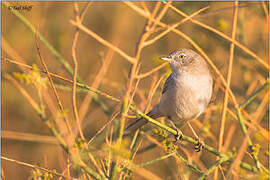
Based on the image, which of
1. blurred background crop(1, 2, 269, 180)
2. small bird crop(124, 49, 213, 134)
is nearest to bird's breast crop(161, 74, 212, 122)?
small bird crop(124, 49, 213, 134)

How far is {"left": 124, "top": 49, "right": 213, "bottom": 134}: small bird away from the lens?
3771 mm

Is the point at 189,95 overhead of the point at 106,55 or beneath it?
beneath

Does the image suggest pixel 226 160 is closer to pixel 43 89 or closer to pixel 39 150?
pixel 43 89

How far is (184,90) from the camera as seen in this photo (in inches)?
149

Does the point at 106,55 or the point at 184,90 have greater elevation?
the point at 106,55

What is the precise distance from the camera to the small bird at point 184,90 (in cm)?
377

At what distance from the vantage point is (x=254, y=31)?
573cm

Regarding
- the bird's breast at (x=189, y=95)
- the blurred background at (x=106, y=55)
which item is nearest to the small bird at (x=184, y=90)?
the bird's breast at (x=189, y=95)

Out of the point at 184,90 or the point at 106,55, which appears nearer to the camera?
the point at 184,90

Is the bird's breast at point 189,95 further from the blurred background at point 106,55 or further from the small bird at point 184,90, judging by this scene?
the blurred background at point 106,55

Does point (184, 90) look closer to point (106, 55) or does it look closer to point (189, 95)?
point (189, 95)

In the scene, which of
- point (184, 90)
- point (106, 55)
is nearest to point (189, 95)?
point (184, 90)

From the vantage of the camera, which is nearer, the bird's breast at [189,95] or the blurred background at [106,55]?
the bird's breast at [189,95]

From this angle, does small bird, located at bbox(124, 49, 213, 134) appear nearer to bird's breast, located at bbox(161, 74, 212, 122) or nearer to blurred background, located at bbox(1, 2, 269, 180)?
bird's breast, located at bbox(161, 74, 212, 122)
